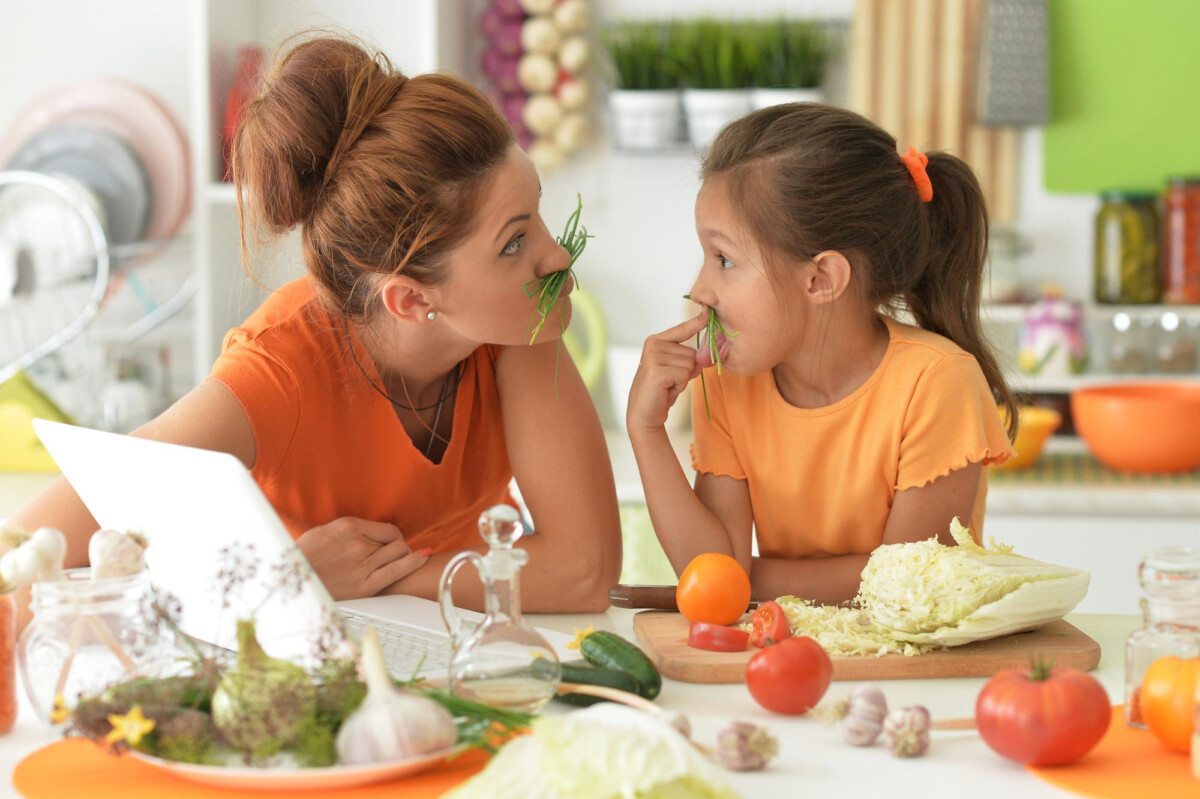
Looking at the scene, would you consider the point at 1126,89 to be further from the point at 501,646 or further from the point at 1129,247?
the point at 501,646

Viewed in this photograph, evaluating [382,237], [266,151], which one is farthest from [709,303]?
[266,151]

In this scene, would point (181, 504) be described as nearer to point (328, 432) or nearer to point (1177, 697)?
point (328, 432)

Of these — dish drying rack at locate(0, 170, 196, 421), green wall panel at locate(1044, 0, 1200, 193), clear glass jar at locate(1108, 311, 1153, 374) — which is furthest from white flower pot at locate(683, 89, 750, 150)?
dish drying rack at locate(0, 170, 196, 421)

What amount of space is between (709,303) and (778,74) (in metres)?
1.52

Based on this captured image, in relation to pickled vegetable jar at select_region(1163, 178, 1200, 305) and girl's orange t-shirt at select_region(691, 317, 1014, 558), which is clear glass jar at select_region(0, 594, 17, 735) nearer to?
girl's orange t-shirt at select_region(691, 317, 1014, 558)

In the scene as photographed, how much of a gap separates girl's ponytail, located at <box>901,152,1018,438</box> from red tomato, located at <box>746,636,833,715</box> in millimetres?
703

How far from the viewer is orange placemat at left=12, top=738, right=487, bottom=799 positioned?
0.87m

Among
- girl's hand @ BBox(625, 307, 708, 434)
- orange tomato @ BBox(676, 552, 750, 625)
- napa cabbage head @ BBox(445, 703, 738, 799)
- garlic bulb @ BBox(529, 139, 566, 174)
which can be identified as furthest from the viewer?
garlic bulb @ BBox(529, 139, 566, 174)

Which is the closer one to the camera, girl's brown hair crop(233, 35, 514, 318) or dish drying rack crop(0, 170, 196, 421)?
girl's brown hair crop(233, 35, 514, 318)

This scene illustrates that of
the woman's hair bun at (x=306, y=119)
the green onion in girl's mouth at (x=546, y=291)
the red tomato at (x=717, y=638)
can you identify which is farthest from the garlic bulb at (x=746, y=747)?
the woman's hair bun at (x=306, y=119)

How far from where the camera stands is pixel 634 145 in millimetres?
2963

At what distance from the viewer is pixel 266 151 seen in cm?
139

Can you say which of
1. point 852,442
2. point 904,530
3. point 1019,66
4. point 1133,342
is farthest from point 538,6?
point 904,530

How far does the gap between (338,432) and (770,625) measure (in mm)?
600
